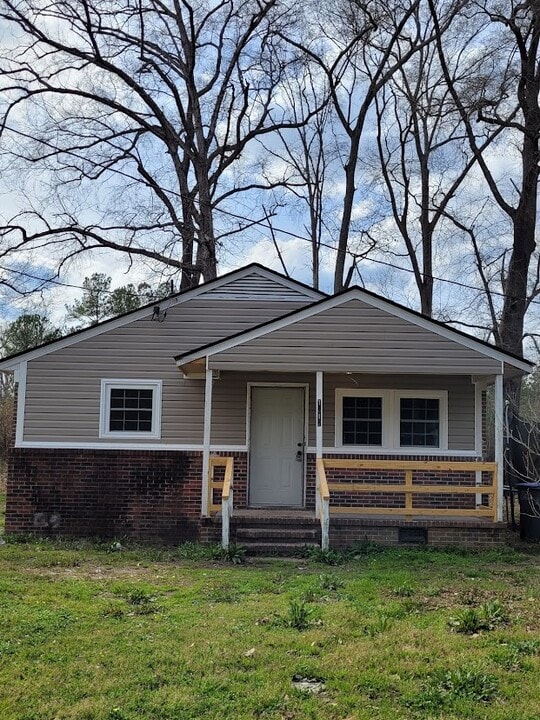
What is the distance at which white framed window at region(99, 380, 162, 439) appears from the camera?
464 inches

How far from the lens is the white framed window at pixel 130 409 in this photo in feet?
38.7

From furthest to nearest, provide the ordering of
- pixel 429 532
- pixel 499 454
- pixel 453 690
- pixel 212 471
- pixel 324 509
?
pixel 212 471, pixel 499 454, pixel 429 532, pixel 324 509, pixel 453 690

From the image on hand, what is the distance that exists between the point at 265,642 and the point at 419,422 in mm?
6961

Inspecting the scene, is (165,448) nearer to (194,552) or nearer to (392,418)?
(194,552)

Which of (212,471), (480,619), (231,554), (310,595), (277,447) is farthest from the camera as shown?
(277,447)

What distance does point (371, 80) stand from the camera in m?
23.3

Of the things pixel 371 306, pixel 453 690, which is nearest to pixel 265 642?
pixel 453 690

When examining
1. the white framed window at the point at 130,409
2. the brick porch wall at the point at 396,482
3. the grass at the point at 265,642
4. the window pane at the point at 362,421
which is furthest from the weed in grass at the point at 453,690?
the white framed window at the point at 130,409

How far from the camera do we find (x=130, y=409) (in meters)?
11.9

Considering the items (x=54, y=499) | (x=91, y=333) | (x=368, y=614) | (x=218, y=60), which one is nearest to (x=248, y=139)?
(x=218, y=60)

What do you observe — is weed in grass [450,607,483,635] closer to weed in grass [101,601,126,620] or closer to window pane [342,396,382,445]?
weed in grass [101,601,126,620]

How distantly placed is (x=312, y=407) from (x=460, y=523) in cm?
315

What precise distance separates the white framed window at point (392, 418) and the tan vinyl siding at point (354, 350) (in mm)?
1396

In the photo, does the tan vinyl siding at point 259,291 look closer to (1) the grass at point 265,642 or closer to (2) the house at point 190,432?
(2) the house at point 190,432
